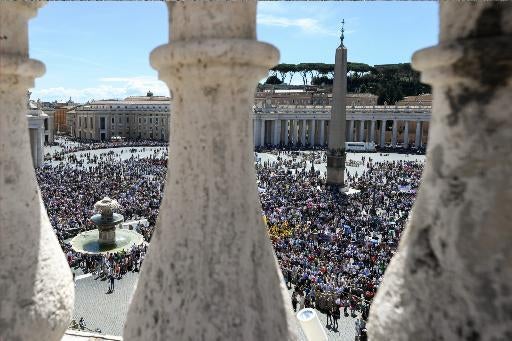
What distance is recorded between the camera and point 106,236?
711 inches

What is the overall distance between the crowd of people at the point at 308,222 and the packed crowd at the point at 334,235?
0.03 m

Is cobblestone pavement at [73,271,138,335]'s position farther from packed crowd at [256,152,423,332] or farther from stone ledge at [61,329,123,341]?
stone ledge at [61,329,123,341]

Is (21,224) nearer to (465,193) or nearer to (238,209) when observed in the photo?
(238,209)

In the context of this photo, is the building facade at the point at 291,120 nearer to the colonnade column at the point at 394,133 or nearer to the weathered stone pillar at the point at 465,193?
the colonnade column at the point at 394,133

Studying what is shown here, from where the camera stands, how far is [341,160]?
30656 millimetres

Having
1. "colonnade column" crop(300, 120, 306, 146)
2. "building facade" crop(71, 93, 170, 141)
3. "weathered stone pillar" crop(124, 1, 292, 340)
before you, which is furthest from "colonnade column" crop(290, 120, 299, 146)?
"weathered stone pillar" crop(124, 1, 292, 340)

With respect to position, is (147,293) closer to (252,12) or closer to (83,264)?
(252,12)

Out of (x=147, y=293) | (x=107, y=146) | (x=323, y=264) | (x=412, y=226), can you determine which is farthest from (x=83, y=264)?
(x=107, y=146)

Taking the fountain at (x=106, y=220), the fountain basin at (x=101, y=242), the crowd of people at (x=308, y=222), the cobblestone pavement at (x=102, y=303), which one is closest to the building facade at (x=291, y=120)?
the crowd of people at (x=308, y=222)

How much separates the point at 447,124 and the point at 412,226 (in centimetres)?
44

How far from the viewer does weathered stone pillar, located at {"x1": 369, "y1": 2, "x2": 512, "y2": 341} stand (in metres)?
1.60

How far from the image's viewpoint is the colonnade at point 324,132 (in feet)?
214

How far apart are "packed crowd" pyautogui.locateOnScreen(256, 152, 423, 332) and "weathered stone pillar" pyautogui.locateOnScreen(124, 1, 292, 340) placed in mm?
8985

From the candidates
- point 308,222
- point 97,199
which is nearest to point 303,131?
point 97,199
